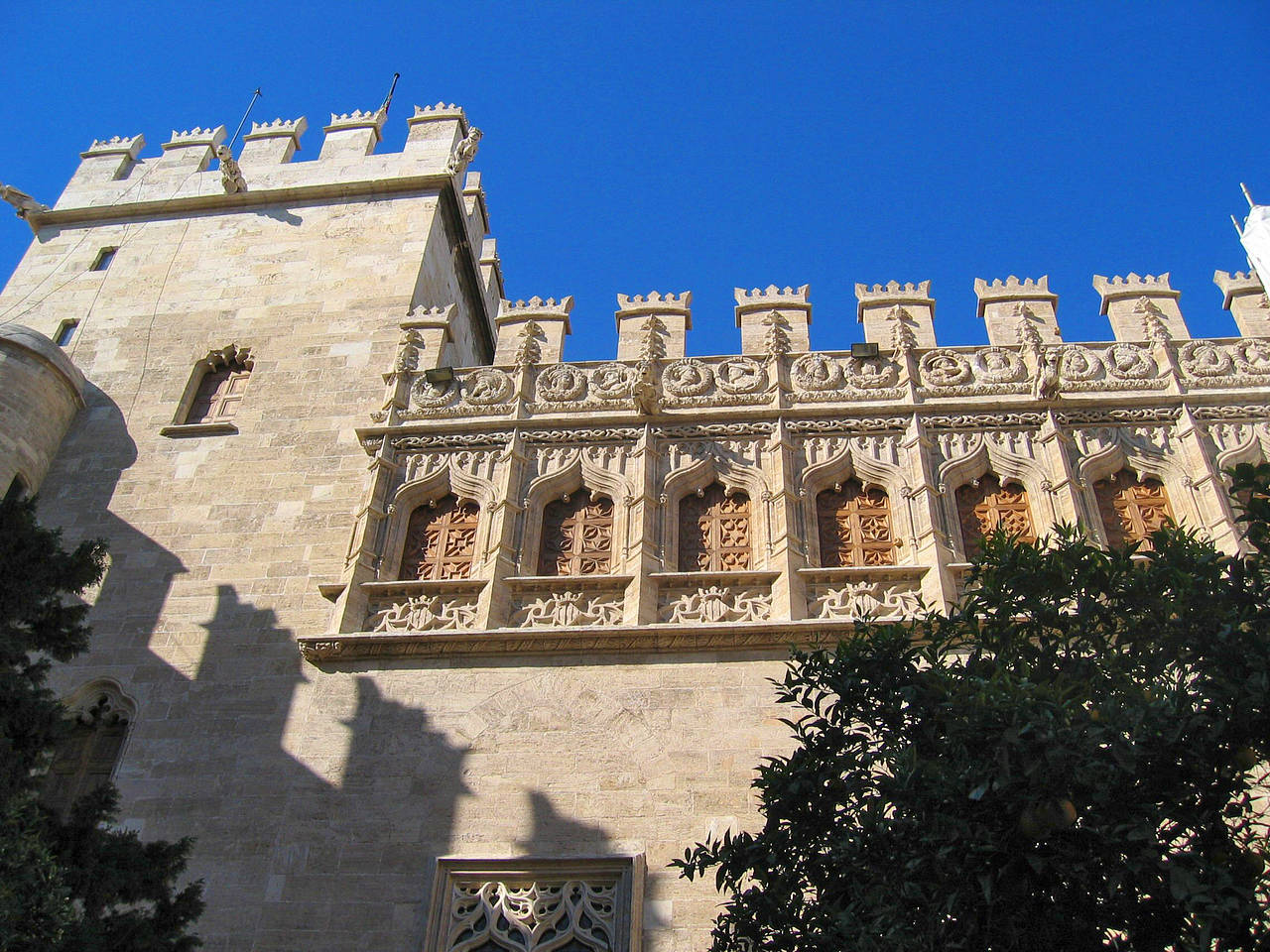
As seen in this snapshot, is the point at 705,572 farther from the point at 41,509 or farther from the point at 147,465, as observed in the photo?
the point at 41,509

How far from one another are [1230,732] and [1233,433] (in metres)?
6.32

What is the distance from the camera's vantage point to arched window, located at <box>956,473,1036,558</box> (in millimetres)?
11070

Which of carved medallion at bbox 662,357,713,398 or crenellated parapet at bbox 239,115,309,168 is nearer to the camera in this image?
carved medallion at bbox 662,357,713,398

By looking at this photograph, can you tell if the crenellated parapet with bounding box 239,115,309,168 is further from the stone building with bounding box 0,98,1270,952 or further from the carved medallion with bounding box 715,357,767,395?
the carved medallion with bounding box 715,357,767,395

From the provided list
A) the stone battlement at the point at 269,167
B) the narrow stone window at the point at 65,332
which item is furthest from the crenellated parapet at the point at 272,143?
the narrow stone window at the point at 65,332

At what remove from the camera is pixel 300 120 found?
17219mm

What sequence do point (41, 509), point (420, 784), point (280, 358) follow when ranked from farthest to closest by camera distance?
point (280, 358)
point (41, 509)
point (420, 784)

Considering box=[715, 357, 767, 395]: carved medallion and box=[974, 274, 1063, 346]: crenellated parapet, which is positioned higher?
box=[974, 274, 1063, 346]: crenellated parapet

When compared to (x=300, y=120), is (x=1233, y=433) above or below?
below

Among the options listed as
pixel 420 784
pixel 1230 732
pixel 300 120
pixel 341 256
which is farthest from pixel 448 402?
pixel 1230 732

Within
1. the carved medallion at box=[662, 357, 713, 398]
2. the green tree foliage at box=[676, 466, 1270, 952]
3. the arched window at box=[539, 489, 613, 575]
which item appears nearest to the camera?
the green tree foliage at box=[676, 466, 1270, 952]

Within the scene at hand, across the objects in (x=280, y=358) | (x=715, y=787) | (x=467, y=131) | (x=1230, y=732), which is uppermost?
(x=467, y=131)

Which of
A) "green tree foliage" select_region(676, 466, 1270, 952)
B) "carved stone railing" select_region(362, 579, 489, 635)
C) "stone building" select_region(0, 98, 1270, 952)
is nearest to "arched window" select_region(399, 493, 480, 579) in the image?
"stone building" select_region(0, 98, 1270, 952)

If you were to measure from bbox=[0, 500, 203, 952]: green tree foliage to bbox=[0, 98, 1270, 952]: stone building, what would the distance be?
1733 mm
